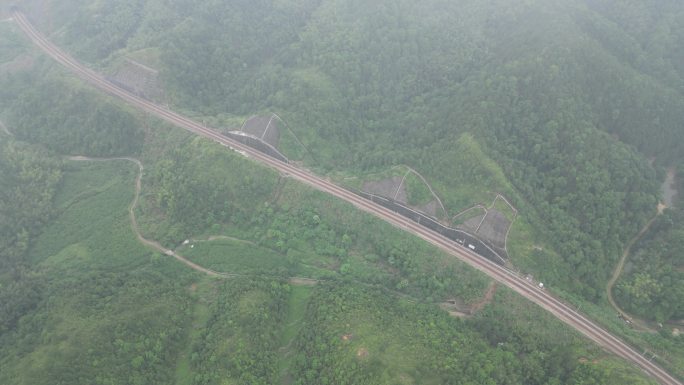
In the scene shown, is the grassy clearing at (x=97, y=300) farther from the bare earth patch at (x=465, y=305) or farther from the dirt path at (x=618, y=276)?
the dirt path at (x=618, y=276)

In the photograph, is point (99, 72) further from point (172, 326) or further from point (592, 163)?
point (592, 163)

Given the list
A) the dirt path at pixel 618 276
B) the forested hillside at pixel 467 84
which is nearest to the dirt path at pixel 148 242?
the forested hillside at pixel 467 84

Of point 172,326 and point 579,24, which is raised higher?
point 579,24

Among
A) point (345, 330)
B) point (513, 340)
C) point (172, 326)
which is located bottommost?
point (172, 326)

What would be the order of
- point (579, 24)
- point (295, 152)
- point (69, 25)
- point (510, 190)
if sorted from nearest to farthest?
point (510, 190) → point (295, 152) → point (579, 24) → point (69, 25)

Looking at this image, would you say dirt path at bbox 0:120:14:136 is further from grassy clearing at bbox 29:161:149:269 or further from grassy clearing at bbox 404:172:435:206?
grassy clearing at bbox 404:172:435:206

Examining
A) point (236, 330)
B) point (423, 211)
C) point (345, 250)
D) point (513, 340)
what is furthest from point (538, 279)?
point (236, 330)

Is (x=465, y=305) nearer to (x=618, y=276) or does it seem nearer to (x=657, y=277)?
(x=618, y=276)

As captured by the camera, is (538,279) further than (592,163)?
No
